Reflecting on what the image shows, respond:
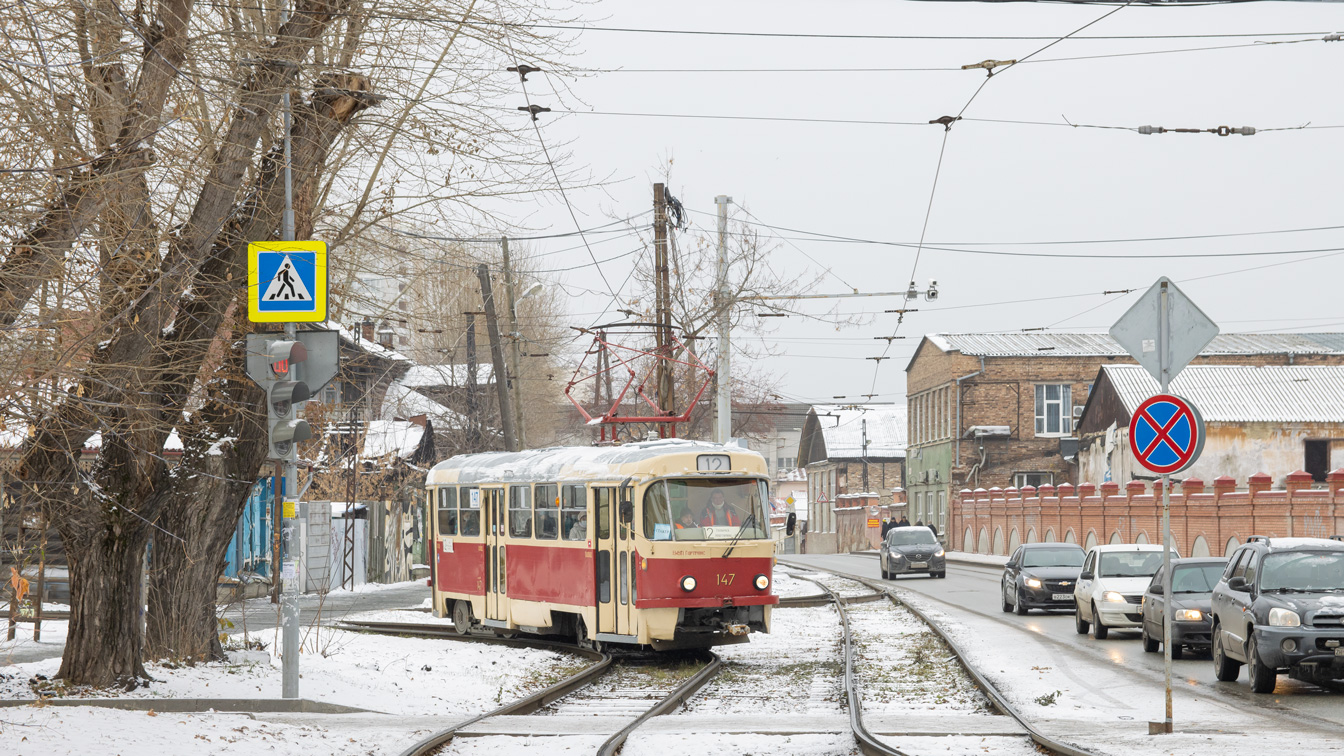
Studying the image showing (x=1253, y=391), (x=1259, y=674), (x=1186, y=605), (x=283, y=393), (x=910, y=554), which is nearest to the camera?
(x=283, y=393)

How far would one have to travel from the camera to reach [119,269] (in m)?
11.1

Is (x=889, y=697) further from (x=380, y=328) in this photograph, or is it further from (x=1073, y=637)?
(x=1073, y=637)

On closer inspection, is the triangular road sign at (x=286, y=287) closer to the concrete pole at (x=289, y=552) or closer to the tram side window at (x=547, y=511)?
the concrete pole at (x=289, y=552)

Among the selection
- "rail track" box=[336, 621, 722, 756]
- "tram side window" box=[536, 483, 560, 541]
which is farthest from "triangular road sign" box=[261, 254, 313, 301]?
"tram side window" box=[536, 483, 560, 541]

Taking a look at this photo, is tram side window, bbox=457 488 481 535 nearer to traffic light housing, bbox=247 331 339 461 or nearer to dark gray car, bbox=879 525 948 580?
traffic light housing, bbox=247 331 339 461

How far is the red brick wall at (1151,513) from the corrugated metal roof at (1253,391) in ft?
17.8

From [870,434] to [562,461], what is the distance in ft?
275

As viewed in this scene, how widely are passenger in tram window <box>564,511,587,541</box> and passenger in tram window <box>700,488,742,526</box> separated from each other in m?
1.72

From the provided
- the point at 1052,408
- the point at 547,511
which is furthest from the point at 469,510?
the point at 1052,408

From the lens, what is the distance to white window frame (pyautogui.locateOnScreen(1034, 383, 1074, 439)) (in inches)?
3004

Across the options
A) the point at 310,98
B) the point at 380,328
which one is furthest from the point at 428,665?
the point at 310,98

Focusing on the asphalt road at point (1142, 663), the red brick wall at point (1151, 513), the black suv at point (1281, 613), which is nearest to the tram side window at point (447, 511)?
the asphalt road at point (1142, 663)

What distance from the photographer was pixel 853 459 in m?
101

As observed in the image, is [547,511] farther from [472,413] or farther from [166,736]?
[472,413]
